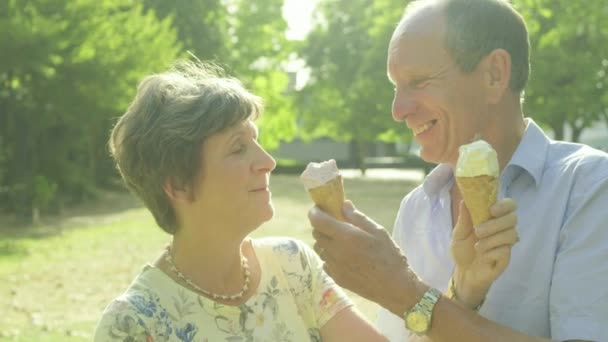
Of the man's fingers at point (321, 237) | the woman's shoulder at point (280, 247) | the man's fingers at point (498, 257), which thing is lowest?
the woman's shoulder at point (280, 247)

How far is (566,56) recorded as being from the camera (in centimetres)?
2614

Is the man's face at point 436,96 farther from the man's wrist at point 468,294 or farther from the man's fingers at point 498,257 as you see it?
the man's fingers at point 498,257

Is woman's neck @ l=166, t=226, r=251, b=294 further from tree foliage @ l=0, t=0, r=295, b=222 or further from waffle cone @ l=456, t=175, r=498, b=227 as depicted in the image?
tree foliage @ l=0, t=0, r=295, b=222

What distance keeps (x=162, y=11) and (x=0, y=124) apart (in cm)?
1389

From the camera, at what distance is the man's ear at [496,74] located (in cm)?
281

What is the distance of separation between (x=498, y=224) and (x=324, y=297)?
1.00 metres

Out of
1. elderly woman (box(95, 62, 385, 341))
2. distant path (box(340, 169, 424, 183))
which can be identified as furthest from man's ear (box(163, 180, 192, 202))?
distant path (box(340, 169, 424, 183))

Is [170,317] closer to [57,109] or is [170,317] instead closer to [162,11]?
[57,109]

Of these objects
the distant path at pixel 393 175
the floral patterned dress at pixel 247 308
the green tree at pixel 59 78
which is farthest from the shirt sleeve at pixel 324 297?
the distant path at pixel 393 175

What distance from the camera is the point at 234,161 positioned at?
2975 mm

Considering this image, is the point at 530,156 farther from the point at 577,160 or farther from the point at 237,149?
the point at 237,149

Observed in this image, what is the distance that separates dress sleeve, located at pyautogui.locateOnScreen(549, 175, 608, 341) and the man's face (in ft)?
1.52

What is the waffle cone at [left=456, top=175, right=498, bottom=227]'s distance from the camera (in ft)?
7.41

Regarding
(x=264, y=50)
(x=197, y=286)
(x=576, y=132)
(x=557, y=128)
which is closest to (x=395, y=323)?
(x=197, y=286)
